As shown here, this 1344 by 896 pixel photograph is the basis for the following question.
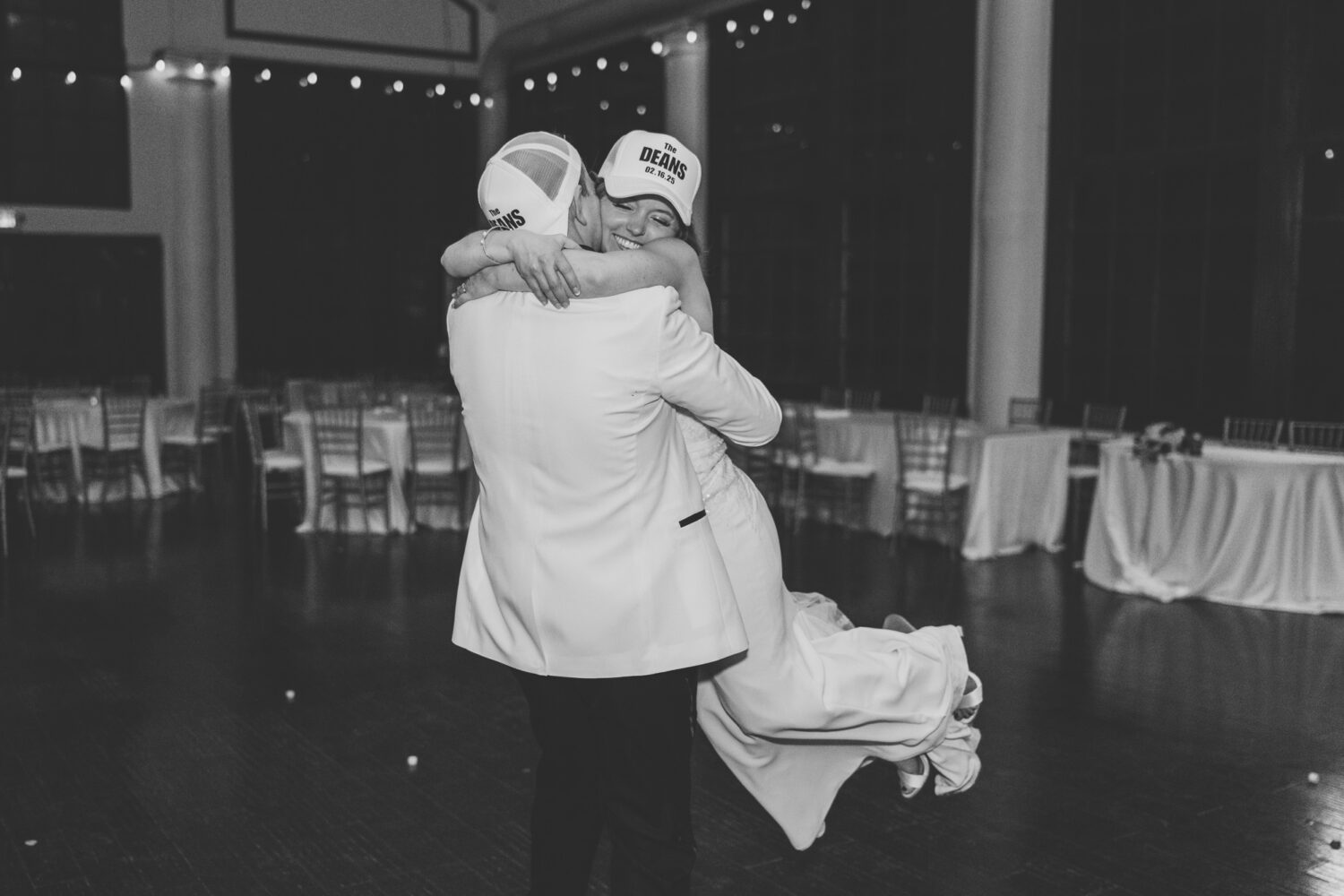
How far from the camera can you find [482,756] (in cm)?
443

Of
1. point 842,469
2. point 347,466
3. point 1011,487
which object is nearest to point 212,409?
point 347,466

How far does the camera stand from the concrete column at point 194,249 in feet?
49.3

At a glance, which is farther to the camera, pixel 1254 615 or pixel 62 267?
pixel 62 267

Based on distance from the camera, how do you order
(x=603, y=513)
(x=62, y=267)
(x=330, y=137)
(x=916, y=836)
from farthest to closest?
(x=330, y=137), (x=62, y=267), (x=916, y=836), (x=603, y=513)

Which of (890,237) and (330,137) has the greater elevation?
(330,137)

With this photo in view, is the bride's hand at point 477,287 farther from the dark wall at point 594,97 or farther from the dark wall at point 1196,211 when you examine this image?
the dark wall at point 594,97

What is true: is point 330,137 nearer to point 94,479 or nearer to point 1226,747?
point 94,479

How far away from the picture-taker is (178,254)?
1515cm

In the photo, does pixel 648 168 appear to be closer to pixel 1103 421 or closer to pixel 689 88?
pixel 1103 421

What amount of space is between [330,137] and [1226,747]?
46.4 ft

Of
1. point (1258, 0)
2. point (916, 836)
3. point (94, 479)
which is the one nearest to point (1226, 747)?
point (916, 836)

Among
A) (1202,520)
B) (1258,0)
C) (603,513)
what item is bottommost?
(1202,520)

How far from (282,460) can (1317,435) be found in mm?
7049

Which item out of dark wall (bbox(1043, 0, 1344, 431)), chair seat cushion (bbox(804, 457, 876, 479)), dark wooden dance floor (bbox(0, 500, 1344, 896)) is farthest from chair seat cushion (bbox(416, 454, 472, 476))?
dark wall (bbox(1043, 0, 1344, 431))
